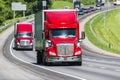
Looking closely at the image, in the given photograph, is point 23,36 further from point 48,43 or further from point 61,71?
point 61,71

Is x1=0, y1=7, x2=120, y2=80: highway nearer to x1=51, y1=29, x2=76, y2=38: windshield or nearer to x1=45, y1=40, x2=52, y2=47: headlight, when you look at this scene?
x1=45, y1=40, x2=52, y2=47: headlight

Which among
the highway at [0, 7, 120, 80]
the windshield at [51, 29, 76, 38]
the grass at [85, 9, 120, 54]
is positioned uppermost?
the windshield at [51, 29, 76, 38]

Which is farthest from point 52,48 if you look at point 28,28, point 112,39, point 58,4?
point 58,4

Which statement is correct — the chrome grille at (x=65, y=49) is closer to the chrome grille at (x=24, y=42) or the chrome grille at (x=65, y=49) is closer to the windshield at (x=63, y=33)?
the windshield at (x=63, y=33)

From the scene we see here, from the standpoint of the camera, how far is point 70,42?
32.5 m

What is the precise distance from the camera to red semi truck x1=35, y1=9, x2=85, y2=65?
107ft

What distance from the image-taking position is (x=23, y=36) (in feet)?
214

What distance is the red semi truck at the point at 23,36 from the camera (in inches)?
2535

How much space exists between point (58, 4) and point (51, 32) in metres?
163

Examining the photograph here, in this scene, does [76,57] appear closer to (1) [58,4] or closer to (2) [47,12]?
(2) [47,12]

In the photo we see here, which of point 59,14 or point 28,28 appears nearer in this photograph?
point 59,14

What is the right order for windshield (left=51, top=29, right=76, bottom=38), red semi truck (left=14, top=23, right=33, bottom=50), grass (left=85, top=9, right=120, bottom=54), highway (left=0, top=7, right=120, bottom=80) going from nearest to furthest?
highway (left=0, top=7, right=120, bottom=80) → windshield (left=51, top=29, right=76, bottom=38) → red semi truck (left=14, top=23, right=33, bottom=50) → grass (left=85, top=9, right=120, bottom=54)

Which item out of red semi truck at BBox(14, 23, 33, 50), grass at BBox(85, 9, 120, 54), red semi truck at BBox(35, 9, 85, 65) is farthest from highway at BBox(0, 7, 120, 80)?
grass at BBox(85, 9, 120, 54)

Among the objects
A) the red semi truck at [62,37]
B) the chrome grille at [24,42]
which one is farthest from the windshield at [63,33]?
the chrome grille at [24,42]
